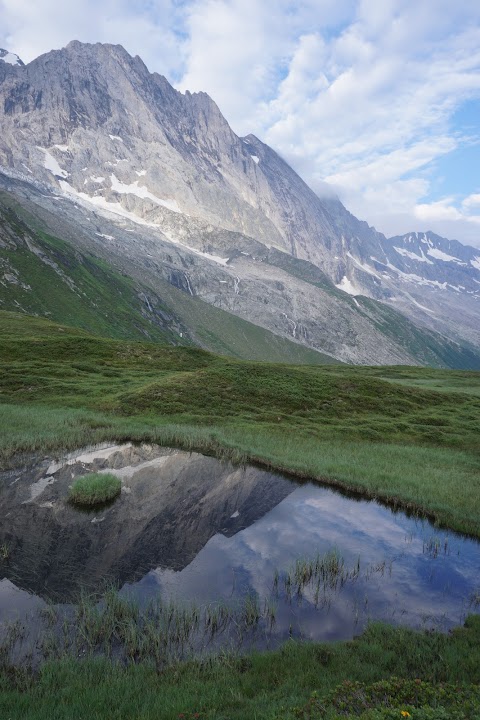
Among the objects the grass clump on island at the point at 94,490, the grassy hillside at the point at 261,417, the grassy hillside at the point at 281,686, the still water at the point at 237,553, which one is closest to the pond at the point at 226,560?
the still water at the point at 237,553

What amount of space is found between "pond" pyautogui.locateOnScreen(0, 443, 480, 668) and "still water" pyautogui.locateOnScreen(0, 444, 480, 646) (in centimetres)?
6

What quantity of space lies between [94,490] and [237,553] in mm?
9256

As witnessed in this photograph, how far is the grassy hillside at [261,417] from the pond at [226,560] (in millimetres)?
4980

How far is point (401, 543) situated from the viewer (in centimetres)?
2227

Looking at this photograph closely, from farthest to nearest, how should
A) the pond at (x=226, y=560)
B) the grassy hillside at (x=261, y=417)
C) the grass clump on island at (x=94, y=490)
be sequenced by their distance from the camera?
the grassy hillside at (x=261, y=417) → the grass clump on island at (x=94, y=490) → the pond at (x=226, y=560)

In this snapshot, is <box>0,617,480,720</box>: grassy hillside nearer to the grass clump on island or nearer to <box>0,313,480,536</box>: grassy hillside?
the grass clump on island

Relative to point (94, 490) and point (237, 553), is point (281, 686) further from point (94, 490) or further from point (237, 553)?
point (94, 490)

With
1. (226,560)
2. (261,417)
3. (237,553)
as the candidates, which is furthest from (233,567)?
(261,417)

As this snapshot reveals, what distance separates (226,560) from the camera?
1917cm

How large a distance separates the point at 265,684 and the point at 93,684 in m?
4.18

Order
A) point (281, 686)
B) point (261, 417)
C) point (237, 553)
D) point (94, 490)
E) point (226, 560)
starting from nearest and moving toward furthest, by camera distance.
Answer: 1. point (281, 686)
2. point (226, 560)
3. point (237, 553)
4. point (94, 490)
5. point (261, 417)

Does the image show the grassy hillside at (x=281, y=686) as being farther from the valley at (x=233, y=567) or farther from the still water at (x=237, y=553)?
the still water at (x=237, y=553)

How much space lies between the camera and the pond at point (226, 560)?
574 inches

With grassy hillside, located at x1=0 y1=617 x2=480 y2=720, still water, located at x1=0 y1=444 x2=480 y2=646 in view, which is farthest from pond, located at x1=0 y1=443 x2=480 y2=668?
grassy hillside, located at x1=0 y1=617 x2=480 y2=720
